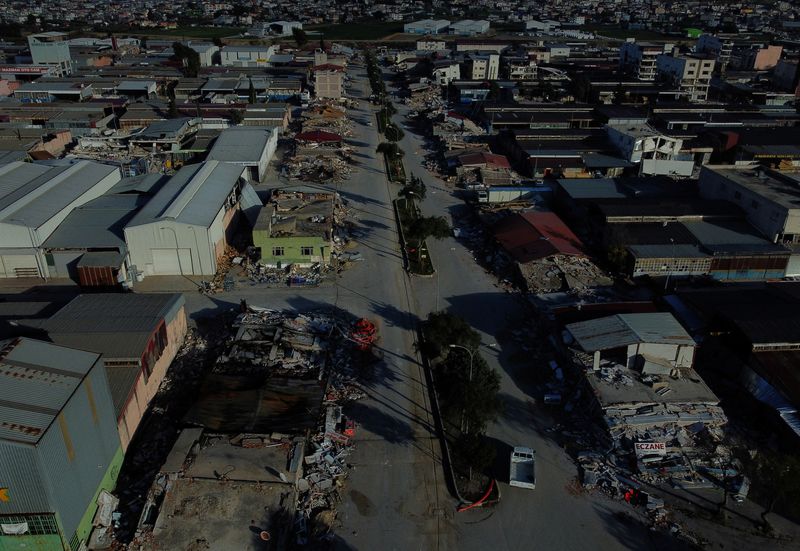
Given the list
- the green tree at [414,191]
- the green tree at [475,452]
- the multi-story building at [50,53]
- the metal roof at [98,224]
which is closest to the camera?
the green tree at [475,452]

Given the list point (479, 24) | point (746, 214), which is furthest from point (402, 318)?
point (479, 24)

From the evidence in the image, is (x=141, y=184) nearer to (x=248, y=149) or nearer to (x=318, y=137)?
(x=248, y=149)

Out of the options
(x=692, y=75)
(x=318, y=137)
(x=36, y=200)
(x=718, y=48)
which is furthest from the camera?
(x=718, y=48)

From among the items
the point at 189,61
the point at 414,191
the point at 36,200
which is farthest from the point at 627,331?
the point at 189,61

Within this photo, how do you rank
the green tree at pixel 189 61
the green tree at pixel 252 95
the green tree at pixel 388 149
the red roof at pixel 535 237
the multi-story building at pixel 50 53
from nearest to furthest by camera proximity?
1. the red roof at pixel 535 237
2. the green tree at pixel 388 149
3. the green tree at pixel 252 95
4. the green tree at pixel 189 61
5. the multi-story building at pixel 50 53

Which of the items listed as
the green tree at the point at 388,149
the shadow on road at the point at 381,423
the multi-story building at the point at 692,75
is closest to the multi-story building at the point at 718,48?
the multi-story building at the point at 692,75

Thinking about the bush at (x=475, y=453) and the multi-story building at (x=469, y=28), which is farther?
the multi-story building at (x=469, y=28)

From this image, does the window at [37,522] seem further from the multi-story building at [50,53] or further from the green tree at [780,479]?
the multi-story building at [50,53]
